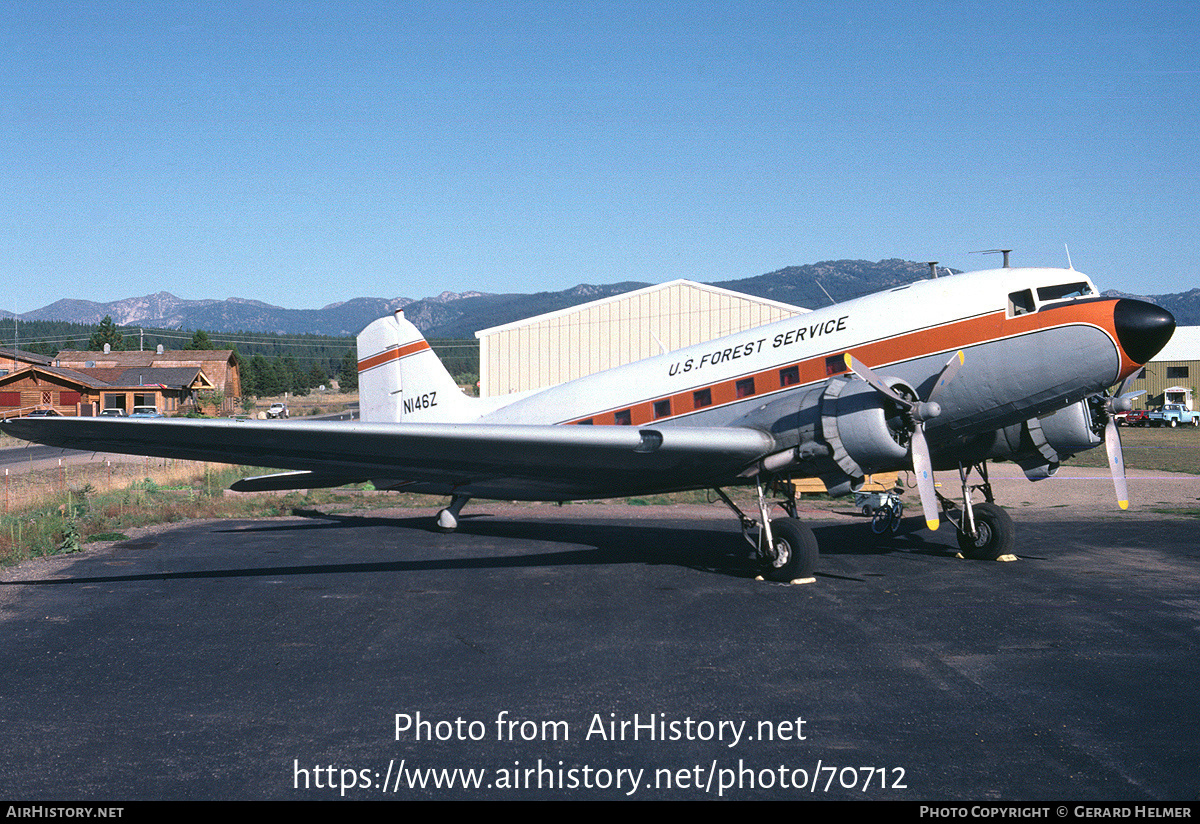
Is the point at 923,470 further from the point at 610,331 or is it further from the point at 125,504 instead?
the point at 610,331

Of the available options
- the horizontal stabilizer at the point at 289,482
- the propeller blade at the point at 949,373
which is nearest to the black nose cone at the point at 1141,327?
the propeller blade at the point at 949,373

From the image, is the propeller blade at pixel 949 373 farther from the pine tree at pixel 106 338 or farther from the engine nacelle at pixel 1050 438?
the pine tree at pixel 106 338

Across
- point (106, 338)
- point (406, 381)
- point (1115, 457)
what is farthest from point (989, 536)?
point (106, 338)

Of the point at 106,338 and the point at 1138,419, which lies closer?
the point at 1138,419

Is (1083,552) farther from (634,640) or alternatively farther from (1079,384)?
(634,640)

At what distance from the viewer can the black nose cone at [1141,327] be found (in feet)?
40.0

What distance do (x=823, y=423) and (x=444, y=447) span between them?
6.16 meters

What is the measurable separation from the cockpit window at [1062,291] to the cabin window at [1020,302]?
0.54 ft

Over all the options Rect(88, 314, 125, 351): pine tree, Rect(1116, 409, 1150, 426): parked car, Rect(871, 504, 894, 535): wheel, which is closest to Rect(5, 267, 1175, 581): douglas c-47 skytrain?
Rect(871, 504, 894, 535): wheel

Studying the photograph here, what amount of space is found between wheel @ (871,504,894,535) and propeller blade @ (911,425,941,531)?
5602 mm

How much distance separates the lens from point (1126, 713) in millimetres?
7723

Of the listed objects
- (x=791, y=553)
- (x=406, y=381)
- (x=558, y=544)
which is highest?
(x=406, y=381)

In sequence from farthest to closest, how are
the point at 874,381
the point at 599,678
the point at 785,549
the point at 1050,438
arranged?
1. the point at 1050,438
2. the point at 785,549
3. the point at 874,381
4. the point at 599,678

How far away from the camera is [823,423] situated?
13195 mm
